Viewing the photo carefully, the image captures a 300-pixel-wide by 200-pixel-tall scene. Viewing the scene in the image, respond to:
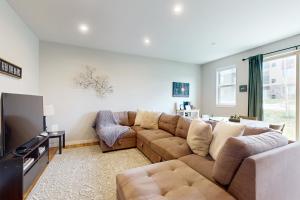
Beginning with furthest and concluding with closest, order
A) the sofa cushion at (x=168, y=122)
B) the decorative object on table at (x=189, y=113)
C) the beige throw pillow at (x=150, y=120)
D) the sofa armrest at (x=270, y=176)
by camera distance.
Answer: the decorative object on table at (x=189, y=113) < the beige throw pillow at (x=150, y=120) < the sofa cushion at (x=168, y=122) < the sofa armrest at (x=270, y=176)

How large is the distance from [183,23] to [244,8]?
917 millimetres

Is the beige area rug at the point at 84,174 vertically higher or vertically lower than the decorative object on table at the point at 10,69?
lower

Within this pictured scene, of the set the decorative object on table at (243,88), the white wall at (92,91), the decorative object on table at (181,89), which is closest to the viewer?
the white wall at (92,91)

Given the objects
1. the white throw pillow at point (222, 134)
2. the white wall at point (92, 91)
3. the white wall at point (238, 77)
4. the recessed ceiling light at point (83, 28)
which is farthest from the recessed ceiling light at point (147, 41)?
the white wall at point (238, 77)

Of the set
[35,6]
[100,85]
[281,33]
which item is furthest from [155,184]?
[281,33]

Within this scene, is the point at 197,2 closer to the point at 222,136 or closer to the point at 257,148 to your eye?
the point at 222,136

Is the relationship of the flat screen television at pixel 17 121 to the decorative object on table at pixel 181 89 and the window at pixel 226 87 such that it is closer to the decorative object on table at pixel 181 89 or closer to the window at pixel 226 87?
the decorative object on table at pixel 181 89

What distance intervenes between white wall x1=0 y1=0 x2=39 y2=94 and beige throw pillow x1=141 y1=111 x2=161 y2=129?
8.19 ft

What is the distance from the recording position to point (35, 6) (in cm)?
219

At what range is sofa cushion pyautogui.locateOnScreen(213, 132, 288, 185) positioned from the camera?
116 centimetres

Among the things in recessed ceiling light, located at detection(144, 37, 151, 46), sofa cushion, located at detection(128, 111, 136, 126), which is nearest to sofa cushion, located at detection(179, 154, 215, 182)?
sofa cushion, located at detection(128, 111, 136, 126)

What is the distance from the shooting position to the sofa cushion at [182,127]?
2729 mm

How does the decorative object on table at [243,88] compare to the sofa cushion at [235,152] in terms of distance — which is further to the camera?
the decorative object on table at [243,88]

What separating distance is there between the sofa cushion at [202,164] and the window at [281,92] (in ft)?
9.07
